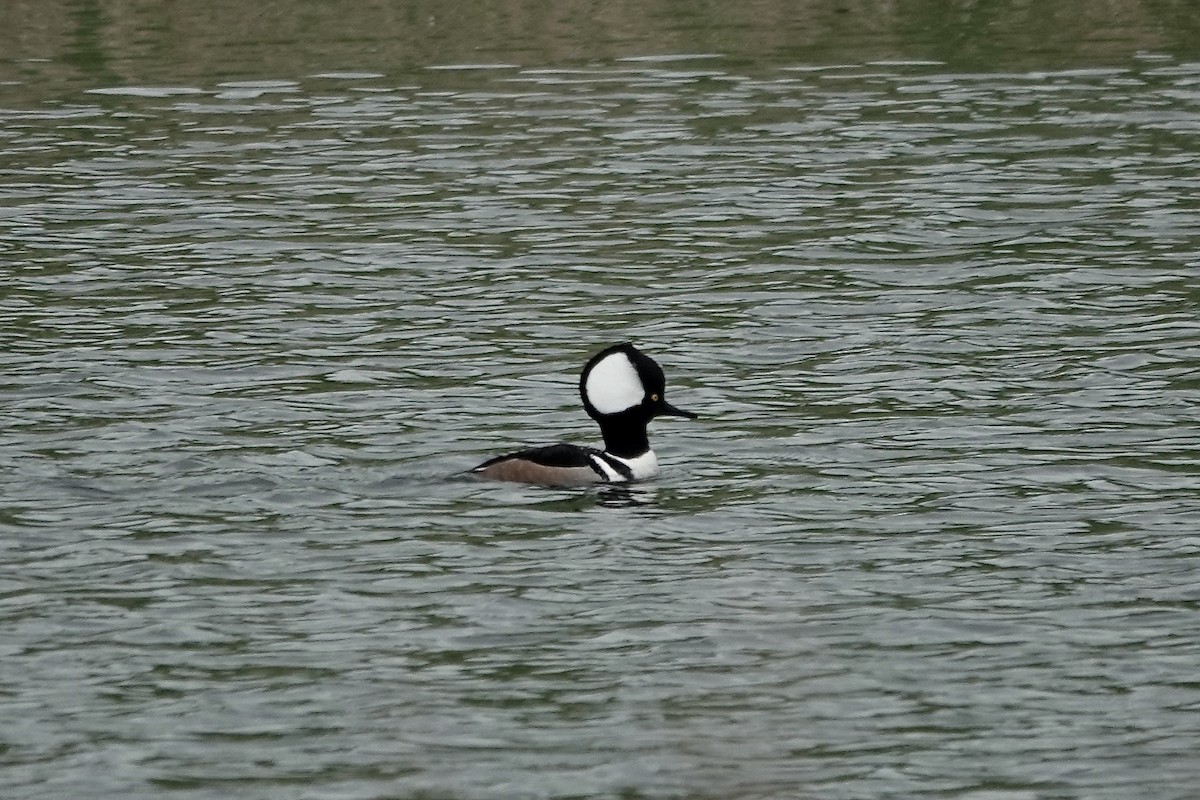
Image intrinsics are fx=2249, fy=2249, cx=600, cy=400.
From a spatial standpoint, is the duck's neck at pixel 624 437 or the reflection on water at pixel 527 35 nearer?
the duck's neck at pixel 624 437

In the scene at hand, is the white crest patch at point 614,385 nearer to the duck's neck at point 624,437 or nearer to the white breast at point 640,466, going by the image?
the duck's neck at point 624,437

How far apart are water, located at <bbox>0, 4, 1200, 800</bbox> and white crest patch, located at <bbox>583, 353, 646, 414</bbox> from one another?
0.58 meters

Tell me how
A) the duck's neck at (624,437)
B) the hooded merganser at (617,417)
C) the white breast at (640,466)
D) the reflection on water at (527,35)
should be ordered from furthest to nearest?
the reflection on water at (527,35)
the duck's neck at (624,437)
the white breast at (640,466)
the hooded merganser at (617,417)

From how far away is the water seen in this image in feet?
33.1

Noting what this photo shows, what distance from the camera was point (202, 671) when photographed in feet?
35.9

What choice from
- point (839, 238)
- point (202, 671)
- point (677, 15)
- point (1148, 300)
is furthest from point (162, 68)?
point (202, 671)

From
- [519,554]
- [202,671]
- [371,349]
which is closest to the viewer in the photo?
[202,671]

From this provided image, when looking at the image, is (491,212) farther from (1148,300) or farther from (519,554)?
(519,554)

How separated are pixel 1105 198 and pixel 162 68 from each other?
1543 centimetres

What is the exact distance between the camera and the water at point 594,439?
33.1 ft

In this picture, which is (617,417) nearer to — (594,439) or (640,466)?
(640,466)

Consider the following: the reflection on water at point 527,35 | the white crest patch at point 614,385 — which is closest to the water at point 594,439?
the white crest patch at point 614,385

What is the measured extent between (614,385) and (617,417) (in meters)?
0.25

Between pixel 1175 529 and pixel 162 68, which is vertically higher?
pixel 162 68
